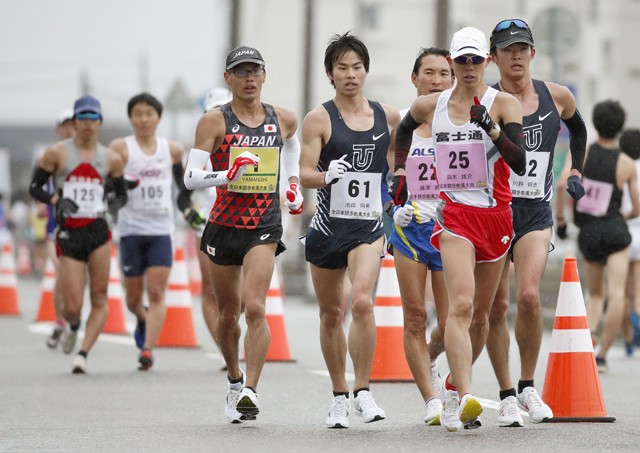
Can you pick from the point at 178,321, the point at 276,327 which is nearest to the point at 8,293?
the point at 178,321

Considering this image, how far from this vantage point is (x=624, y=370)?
13.6m

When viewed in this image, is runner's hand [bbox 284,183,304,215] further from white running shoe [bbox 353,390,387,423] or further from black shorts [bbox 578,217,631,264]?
black shorts [bbox 578,217,631,264]

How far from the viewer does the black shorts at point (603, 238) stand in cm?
1325

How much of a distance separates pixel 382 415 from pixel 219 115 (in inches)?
84.2

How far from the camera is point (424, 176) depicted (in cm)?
991

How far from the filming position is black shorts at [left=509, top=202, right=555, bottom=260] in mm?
9211

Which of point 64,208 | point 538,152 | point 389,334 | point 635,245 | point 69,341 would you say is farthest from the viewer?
point 69,341

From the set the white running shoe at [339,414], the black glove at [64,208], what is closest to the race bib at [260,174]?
the white running shoe at [339,414]

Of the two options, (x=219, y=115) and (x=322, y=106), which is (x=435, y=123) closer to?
(x=322, y=106)

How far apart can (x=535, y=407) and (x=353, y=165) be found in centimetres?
175

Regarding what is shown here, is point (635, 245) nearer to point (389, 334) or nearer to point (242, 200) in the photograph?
point (389, 334)

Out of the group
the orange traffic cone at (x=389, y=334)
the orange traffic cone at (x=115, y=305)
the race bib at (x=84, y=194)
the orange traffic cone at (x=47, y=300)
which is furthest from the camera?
the orange traffic cone at (x=47, y=300)

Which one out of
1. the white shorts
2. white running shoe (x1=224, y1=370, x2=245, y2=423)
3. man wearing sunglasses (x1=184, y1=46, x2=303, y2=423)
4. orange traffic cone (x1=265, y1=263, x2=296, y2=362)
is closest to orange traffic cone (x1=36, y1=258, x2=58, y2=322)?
orange traffic cone (x1=265, y1=263, x2=296, y2=362)

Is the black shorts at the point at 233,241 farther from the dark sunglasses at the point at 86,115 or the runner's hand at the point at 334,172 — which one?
the dark sunglasses at the point at 86,115
